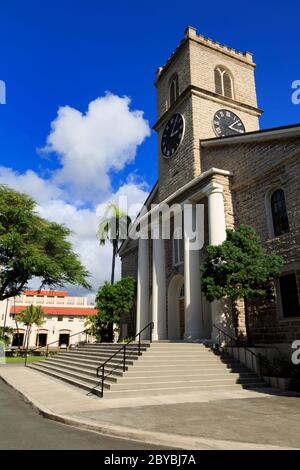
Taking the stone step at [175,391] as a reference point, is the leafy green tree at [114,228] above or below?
above

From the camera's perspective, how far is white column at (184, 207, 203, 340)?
687 inches

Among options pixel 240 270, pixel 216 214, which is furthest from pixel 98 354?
pixel 216 214

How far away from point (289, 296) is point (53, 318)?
169 feet

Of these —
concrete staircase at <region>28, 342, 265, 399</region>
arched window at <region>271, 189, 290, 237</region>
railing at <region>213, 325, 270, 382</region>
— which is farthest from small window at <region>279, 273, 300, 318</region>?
concrete staircase at <region>28, 342, 265, 399</region>

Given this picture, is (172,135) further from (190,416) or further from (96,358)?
(190,416)

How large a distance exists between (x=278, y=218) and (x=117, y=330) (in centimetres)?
1740

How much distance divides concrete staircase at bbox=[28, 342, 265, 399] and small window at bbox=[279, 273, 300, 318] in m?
2.98

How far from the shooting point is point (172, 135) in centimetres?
2441

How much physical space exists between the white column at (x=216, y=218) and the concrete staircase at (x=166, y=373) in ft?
6.50

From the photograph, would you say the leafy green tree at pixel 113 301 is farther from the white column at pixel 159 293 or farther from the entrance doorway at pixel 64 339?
the entrance doorway at pixel 64 339

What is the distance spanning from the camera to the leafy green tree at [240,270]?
1380cm

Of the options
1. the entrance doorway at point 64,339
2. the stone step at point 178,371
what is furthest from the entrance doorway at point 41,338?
the stone step at point 178,371
